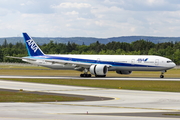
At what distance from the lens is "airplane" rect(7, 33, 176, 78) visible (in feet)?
226

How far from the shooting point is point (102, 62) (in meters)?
73.0

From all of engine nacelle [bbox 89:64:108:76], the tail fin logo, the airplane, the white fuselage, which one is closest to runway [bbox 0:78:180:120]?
the white fuselage

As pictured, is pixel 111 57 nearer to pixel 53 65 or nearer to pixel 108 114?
pixel 53 65

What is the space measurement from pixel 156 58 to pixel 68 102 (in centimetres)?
4114

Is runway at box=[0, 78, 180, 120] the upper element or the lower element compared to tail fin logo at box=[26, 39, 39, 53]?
lower

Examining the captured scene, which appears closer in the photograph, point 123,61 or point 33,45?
point 123,61

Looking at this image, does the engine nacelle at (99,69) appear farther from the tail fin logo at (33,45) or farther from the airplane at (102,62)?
the tail fin logo at (33,45)

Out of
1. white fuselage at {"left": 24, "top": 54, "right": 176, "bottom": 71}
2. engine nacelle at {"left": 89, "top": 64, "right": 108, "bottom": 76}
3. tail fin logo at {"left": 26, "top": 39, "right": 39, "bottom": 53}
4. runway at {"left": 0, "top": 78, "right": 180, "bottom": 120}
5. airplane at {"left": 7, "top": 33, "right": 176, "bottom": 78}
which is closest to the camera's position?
runway at {"left": 0, "top": 78, "right": 180, "bottom": 120}

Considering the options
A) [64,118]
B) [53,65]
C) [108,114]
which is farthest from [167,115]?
[53,65]

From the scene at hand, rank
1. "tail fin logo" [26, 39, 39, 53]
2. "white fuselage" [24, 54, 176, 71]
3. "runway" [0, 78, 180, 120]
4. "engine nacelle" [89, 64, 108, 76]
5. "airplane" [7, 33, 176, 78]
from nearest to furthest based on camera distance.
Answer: "runway" [0, 78, 180, 120] < "white fuselage" [24, 54, 176, 71] < "airplane" [7, 33, 176, 78] < "engine nacelle" [89, 64, 108, 76] < "tail fin logo" [26, 39, 39, 53]

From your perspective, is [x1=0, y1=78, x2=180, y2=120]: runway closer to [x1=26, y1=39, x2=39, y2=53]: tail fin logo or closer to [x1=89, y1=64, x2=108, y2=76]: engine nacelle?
[x1=89, y1=64, x2=108, y2=76]: engine nacelle

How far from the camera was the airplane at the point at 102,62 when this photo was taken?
69000 mm

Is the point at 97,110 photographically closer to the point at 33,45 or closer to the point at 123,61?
the point at 123,61

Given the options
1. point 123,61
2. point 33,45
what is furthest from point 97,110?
point 33,45
